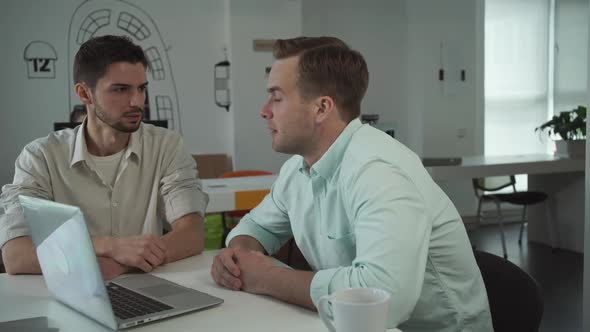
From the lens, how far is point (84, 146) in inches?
84.0

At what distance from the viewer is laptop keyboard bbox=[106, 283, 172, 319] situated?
1.32 m

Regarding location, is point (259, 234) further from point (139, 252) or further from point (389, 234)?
point (389, 234)

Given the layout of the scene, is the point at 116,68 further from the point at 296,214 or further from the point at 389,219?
the point at 389,219

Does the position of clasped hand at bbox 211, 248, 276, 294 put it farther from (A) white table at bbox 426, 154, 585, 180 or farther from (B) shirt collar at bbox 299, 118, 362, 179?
(A) white table at bbox 426, 154, 585, 180

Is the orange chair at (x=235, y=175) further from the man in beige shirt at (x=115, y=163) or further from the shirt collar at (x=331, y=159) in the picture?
the shirt collar at (x=331, y=159)

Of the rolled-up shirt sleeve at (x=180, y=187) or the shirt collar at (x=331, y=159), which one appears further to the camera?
the rolled-up shirt sleeve at (x=180, y=187)

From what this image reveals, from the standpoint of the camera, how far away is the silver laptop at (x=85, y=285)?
47.2 inches

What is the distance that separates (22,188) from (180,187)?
502 mm

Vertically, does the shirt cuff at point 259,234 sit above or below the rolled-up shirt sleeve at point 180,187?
below

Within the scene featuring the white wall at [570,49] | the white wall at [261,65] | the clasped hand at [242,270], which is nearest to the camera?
the clasped hand at [242,270]

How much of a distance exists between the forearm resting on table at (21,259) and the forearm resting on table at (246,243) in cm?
54

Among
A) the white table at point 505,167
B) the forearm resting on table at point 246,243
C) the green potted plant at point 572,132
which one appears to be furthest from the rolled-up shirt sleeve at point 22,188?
the green potted plant at point 572,132

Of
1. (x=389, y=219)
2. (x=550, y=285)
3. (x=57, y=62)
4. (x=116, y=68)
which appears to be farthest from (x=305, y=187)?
(x=57, y=62)

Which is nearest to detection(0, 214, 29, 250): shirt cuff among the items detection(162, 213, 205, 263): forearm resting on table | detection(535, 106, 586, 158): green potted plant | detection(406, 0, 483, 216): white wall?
detection(162, 213, 205, 263): forearm resting on table
